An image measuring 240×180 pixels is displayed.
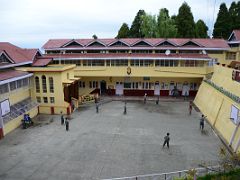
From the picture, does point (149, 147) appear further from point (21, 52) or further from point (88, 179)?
point (21, 52)

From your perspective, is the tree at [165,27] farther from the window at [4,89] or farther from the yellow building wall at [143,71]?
the window at [4,89]

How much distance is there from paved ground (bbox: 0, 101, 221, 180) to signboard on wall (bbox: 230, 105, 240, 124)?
236cm

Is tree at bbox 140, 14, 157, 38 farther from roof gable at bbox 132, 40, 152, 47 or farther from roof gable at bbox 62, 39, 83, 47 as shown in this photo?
roof gable at bbox 62, 39, 83, 47

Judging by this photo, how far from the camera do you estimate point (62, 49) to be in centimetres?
3516

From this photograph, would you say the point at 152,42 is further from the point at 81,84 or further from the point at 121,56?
the point at 81,84

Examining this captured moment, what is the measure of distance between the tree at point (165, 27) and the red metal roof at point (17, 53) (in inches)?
1060

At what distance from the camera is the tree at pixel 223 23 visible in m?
46.0

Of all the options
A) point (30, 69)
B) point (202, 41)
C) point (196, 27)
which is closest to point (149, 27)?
point (196, 27)

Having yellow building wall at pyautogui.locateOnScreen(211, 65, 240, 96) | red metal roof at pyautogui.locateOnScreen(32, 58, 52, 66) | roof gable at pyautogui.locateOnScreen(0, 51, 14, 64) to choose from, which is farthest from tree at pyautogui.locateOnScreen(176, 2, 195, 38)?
roof gable at pyautogui.locateOnScreen(0, 51, 14, 64)

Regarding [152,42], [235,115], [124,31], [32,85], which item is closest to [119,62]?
[152,42]

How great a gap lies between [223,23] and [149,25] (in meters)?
14.4

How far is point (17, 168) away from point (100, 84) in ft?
72.7

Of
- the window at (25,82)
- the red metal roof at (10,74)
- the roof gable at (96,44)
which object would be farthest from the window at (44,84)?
the roof gable at (96,44)

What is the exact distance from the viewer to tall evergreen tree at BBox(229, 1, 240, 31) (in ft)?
148
